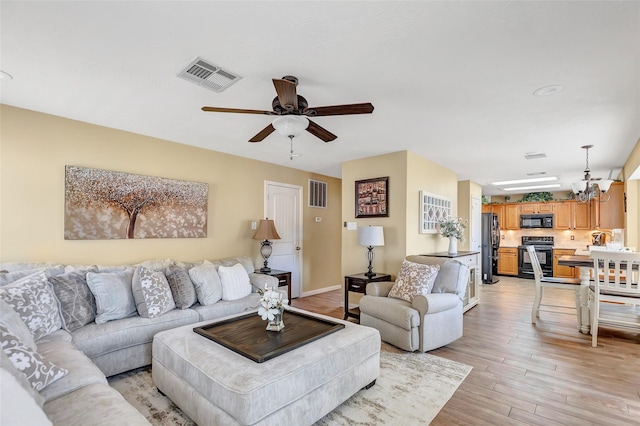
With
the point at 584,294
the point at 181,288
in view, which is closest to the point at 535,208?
the point at 584,294

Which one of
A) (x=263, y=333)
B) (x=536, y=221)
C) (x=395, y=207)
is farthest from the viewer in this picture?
(x=536, y=221)

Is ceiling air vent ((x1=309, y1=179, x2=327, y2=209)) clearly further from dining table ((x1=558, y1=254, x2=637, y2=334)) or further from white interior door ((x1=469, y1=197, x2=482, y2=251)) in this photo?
dining table ((x1=558, y1=254, x2=637, y2=334))

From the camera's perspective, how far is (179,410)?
2.23m

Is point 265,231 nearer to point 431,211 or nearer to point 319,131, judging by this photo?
point 319,131

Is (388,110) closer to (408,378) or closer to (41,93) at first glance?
(408,378)

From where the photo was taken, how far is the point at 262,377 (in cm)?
177

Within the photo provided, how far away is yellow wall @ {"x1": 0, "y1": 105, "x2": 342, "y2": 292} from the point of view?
2.97 meters

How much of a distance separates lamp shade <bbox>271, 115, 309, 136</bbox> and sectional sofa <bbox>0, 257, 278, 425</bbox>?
78.1 inches

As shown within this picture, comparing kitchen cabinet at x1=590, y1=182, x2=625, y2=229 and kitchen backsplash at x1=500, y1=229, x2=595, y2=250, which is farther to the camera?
kitchen backsplash at x1=500, y1=229, x2=595, y2=250

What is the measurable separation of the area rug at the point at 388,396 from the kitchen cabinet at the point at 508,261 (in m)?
6.94

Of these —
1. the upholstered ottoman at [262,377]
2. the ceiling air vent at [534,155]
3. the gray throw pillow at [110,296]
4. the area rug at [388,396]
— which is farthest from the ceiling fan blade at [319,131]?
the ceiling air vent at [534,155]

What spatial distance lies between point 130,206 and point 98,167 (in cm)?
54

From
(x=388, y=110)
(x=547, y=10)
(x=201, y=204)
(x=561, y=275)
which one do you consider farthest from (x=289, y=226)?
(x=561, y=275)

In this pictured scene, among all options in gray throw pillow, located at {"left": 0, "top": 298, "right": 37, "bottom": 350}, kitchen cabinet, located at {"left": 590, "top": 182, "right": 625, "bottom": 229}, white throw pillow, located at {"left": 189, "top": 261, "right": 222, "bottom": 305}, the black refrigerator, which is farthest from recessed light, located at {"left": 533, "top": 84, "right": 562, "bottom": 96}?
the black refrigerator
